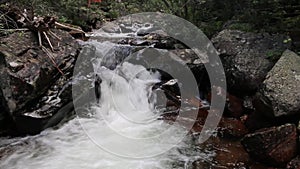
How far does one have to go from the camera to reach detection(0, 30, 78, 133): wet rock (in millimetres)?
4578

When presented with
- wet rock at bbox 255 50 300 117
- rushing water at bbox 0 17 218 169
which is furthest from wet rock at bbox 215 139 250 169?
wet rock at bbox 255 50 300 117

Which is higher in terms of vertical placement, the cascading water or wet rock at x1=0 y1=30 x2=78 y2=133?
wet rock at x1=0 y1=30 x2=78 y2=133

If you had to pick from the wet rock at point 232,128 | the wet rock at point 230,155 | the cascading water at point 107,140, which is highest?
the cascading water at point 107,140

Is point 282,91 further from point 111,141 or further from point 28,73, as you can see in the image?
point 28,73

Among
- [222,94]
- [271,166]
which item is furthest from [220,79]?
[271,166]

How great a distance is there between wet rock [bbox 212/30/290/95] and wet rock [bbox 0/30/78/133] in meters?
3.06

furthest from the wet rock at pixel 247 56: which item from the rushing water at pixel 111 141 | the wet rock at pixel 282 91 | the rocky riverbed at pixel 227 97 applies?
the rushing water at pixel 111 141

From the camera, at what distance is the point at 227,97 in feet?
18.8

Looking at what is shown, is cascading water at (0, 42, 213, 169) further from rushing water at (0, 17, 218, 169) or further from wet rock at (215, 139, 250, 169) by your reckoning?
wet rock at (215, 139, 250, 169)

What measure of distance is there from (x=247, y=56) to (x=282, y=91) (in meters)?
1.47

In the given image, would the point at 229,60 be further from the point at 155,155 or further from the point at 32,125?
the point at 32,125

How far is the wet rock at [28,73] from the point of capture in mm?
4578

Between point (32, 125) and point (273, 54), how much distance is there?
439 centimetres

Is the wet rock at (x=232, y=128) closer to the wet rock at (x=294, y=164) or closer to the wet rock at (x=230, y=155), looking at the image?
the wet rock at (x=230, y=155)
